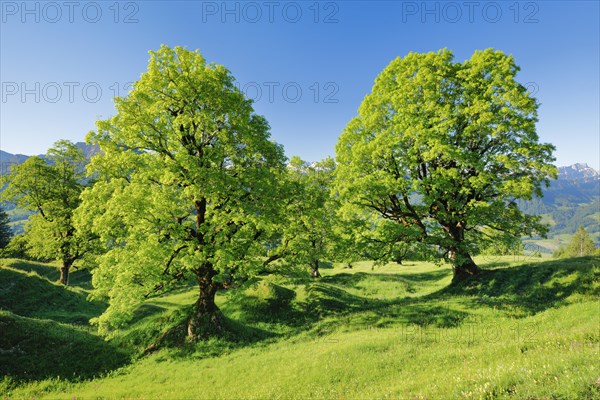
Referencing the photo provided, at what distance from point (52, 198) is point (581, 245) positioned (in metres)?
165

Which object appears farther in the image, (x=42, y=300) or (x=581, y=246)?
(x=581, y=246)

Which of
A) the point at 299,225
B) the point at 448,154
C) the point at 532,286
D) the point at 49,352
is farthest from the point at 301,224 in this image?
the point at 532,286

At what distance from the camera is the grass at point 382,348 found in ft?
29.8

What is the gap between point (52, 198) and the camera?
4203cm

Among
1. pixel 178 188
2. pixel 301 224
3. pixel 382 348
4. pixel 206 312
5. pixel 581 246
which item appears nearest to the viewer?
pixel 382 348

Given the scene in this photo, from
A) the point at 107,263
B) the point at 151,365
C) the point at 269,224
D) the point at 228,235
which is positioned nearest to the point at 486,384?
the point at 269,224

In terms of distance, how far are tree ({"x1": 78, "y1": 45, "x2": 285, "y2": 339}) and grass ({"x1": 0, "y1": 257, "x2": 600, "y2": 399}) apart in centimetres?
328

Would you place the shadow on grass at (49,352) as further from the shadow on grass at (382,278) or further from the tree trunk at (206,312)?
the shadow on grass at (382,278)

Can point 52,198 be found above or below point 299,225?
above

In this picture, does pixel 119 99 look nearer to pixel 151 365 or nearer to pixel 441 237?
pixel 151 365

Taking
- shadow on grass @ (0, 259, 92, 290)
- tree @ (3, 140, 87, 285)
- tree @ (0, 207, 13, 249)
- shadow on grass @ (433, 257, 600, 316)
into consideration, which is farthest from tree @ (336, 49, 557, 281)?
tree @ (0, 207, 13, 249)

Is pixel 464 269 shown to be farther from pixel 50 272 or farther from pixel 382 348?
pixel 50 272

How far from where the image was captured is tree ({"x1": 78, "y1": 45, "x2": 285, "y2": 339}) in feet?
60.7

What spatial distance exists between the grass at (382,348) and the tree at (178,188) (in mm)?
3281
